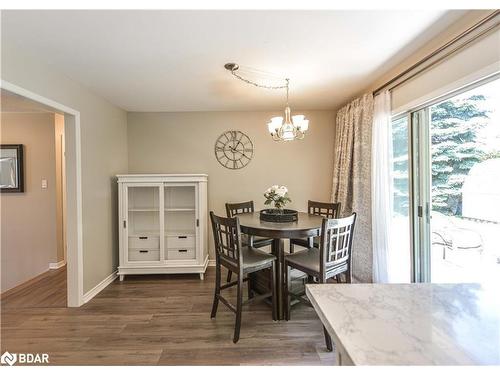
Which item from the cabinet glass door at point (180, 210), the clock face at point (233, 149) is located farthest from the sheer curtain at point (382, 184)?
the cabinet glass door at point (180, 210)

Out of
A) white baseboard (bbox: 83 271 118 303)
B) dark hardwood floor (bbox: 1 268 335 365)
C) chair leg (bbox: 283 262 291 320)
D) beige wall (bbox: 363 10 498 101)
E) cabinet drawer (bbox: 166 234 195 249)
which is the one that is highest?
beige wall (bbox: 363 10 498 101)

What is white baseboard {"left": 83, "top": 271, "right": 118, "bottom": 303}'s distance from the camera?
253 cm

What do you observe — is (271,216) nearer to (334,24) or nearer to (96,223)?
(334,24)

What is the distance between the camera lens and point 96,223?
273cm

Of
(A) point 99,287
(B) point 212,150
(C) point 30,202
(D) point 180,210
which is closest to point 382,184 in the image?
(B) point 212,150

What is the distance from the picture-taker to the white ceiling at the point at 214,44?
148 cm

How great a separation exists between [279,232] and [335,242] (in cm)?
Answer: 47

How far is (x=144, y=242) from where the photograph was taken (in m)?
3.11

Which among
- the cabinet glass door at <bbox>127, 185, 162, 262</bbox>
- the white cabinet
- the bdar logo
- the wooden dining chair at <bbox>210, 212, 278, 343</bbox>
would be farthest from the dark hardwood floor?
the cabinet glass door at <bbox>127, 185, 162, 262</bbox>

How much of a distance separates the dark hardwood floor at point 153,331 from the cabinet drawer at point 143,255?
1.46ft

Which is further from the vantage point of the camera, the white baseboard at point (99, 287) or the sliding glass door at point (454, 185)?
the white baseboard at point (99, 287)

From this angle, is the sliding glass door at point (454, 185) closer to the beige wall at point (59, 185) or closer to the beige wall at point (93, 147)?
the beige wall at point (93, 147)

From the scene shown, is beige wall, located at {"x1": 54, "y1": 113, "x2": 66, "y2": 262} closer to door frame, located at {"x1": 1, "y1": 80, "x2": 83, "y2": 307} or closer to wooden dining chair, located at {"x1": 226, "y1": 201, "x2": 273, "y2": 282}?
door frame, located at {"x1": 1, "y1": 80, "x2": 83, "y2": 307}

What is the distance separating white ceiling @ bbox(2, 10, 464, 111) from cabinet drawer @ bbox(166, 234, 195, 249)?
181cm
